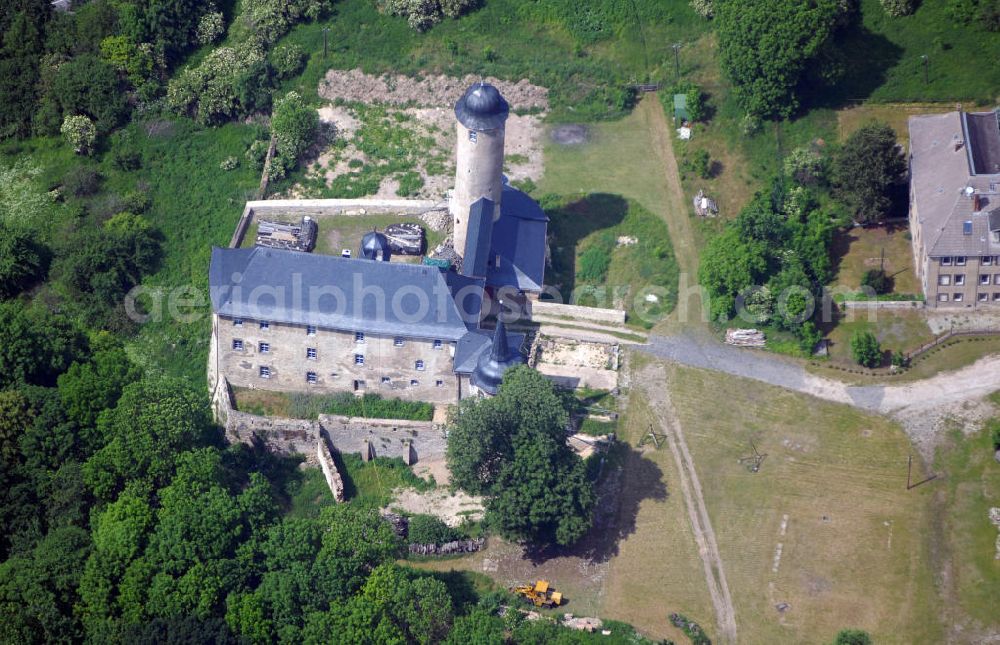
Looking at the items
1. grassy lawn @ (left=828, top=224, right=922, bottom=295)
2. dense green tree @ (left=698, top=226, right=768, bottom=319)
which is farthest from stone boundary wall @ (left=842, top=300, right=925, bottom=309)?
dense green tree @ (left=698, top=226, right=768, bottom=319)

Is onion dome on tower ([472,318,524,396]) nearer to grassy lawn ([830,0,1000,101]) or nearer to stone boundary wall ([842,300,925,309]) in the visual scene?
stone boundary wall ([842,300,925,309])

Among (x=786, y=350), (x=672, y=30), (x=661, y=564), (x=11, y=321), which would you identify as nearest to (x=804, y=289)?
(x=786, y=350)

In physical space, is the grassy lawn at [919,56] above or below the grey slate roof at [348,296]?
above

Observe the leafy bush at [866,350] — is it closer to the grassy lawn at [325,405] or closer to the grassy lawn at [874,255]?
the grassy lawn at [874,255]

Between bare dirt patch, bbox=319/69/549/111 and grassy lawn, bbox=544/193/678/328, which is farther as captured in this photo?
bare dirt patch, bbox=319/69/549/111

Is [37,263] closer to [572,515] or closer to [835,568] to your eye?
[572,515]

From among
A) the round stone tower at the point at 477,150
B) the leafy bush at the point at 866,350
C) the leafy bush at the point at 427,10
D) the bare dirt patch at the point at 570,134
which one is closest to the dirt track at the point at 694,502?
the leafy bush at the point at 866,350

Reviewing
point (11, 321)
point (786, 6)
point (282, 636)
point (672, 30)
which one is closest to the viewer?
point (282, 636)
